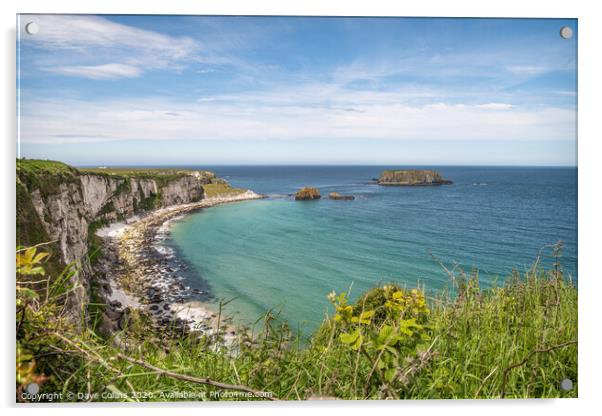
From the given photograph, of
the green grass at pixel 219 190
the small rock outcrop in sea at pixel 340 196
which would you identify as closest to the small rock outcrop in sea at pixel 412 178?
the small rock outcrop in sea at pixel 340 196

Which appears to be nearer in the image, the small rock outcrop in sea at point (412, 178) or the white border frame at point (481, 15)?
→ the white border frame at point (481, 15)

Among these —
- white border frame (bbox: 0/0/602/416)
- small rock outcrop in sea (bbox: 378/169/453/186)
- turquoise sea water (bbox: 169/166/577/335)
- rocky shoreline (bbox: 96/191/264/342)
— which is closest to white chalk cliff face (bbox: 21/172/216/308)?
rocky shoreline (bbox: 96/191/264/342)

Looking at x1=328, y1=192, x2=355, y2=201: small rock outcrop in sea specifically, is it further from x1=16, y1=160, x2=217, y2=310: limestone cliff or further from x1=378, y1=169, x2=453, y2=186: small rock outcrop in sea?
x1=16, y1=160, x2=217, y2=310: limestone cliff

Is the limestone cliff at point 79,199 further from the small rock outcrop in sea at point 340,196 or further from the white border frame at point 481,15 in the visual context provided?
the small rock outcrop in sea at point 340,196

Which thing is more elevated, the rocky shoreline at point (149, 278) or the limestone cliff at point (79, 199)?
the limestone cliff at point (79, 199)

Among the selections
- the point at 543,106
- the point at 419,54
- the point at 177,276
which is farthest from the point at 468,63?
the point at 177,276

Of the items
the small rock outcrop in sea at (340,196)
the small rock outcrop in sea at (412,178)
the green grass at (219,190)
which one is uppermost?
the small rock outcrop in sea at (412,178)
